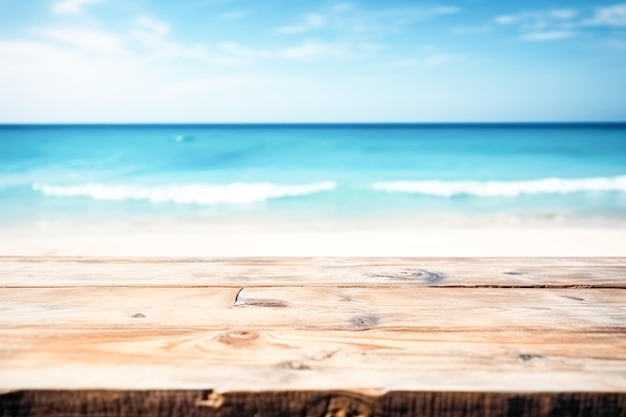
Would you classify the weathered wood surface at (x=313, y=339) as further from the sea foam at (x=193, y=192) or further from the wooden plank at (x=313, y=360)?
the sea foam at (x=193, y=192)

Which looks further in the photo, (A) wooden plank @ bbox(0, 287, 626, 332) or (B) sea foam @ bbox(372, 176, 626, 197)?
(B) sea foam @ bbox(372, 176, 626, 197)

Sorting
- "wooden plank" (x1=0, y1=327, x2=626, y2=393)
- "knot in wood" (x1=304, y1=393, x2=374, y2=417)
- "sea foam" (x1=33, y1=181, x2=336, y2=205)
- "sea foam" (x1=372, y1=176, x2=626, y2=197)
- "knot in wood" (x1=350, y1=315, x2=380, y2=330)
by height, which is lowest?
"sea foam" (x1=33, y1=181, x2=336, y2=205)

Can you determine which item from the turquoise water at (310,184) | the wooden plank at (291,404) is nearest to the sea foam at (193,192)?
the turquoise water at (310,184)

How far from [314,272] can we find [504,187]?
500 inches

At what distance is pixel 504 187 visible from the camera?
12883mm

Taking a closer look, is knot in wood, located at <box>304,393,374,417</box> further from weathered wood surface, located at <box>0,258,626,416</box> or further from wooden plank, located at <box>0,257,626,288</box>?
wooden plank, located at <box>0,257,626,288</box>

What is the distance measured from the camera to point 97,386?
65 centimetres

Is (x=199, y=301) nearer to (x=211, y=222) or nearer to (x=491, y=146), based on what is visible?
(x=211, y=222)

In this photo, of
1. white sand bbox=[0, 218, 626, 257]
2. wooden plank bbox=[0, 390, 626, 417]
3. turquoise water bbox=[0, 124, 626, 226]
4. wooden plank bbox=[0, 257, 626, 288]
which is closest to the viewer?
wooden plank bbox=[0, 390, 626, 417]

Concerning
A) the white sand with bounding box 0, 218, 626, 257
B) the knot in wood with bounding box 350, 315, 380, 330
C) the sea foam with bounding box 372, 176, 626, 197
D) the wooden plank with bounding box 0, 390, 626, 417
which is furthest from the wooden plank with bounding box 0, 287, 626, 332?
the sea foam with bounding box 372, 176, 626, 197

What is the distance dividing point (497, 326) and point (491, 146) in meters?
28.8

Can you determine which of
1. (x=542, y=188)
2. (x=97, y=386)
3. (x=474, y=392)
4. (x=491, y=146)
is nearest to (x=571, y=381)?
(x=474, y=392)

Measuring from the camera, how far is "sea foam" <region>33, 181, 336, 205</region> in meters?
11.0

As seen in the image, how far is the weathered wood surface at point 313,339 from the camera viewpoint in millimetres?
643
